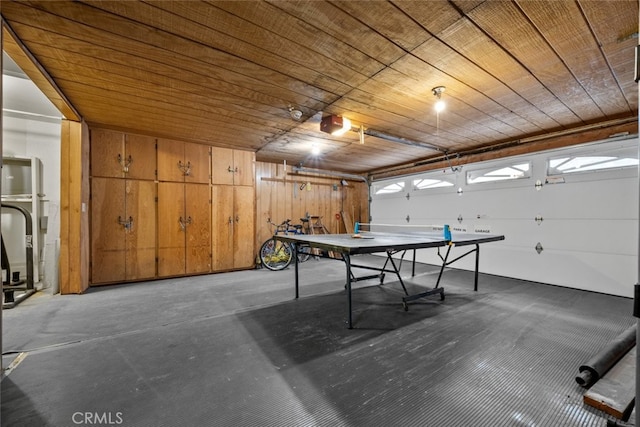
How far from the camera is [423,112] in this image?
3117 mm

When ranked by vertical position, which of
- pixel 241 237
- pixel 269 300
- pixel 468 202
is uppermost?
pixel 468 202

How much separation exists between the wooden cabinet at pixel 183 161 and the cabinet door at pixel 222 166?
0.29 feet

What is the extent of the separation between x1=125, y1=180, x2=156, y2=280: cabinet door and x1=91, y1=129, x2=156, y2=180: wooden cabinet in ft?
0.58

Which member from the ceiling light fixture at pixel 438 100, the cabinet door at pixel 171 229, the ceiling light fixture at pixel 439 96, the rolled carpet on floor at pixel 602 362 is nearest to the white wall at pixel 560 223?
the rolled carpet on floor at pixel 602 362

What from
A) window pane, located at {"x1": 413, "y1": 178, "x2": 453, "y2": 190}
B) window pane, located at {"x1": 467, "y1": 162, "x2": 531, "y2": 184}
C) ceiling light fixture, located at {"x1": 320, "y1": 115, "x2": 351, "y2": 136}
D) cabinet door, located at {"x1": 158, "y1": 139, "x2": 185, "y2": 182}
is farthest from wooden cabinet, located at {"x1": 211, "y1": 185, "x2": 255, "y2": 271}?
window pane, located at {"x1": 467, "y1": 162, "x2": 531, "y2": 184}

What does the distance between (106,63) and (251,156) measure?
9.73 ft

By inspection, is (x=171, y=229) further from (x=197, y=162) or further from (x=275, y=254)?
(x=275, y=254)

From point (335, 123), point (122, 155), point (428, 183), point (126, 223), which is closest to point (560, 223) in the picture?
point (428, 183)

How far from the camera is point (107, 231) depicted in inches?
152

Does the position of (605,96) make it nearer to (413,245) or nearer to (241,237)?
(413,245)

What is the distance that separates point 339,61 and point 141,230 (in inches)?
157

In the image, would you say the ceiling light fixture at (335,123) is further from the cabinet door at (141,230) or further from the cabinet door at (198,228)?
the cabinet door at (141,230)

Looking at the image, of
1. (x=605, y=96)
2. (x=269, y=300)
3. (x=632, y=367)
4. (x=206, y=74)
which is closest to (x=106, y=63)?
(x=206, y=74)

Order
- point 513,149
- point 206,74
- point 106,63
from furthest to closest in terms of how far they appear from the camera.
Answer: point 513,149 → point 206,74 → point 106,63
